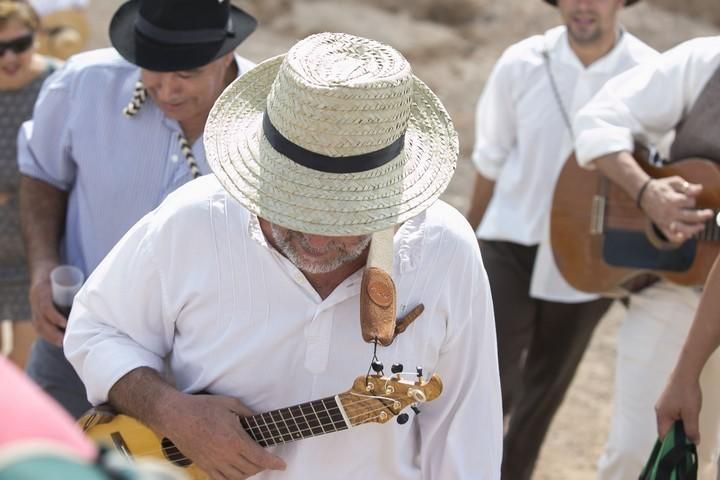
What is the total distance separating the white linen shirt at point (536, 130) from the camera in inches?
216

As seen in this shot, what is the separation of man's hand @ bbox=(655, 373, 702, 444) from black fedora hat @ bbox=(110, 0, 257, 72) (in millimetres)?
1765

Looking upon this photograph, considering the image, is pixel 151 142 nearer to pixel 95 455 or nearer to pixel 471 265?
pixel 471 265

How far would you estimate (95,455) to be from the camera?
1.41 metres

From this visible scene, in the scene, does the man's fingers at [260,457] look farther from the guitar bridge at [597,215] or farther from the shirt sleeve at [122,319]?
the guitar bridge at [597,215]

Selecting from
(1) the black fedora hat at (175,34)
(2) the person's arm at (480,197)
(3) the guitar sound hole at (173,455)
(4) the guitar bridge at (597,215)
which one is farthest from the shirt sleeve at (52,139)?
(2) the person's arm at (480,197)

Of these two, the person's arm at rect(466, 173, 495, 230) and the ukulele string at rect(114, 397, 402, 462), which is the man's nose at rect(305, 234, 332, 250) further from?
the person's arm at rect(466, 173, 495, 230)

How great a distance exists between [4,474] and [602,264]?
4.01m

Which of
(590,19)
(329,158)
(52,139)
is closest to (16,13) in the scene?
(52,139)

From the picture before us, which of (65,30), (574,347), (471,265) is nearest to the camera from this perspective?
(471,265)

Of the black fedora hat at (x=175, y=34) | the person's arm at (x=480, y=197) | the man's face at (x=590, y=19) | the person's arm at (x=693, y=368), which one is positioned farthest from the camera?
→ the person's arm at (x=480, y=197)

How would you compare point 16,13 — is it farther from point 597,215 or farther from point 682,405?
point 682,405

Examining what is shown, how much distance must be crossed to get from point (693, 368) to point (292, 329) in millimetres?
1392

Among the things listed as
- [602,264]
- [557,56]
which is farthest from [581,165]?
[557,56]

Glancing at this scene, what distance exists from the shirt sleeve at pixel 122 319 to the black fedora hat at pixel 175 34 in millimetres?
959
